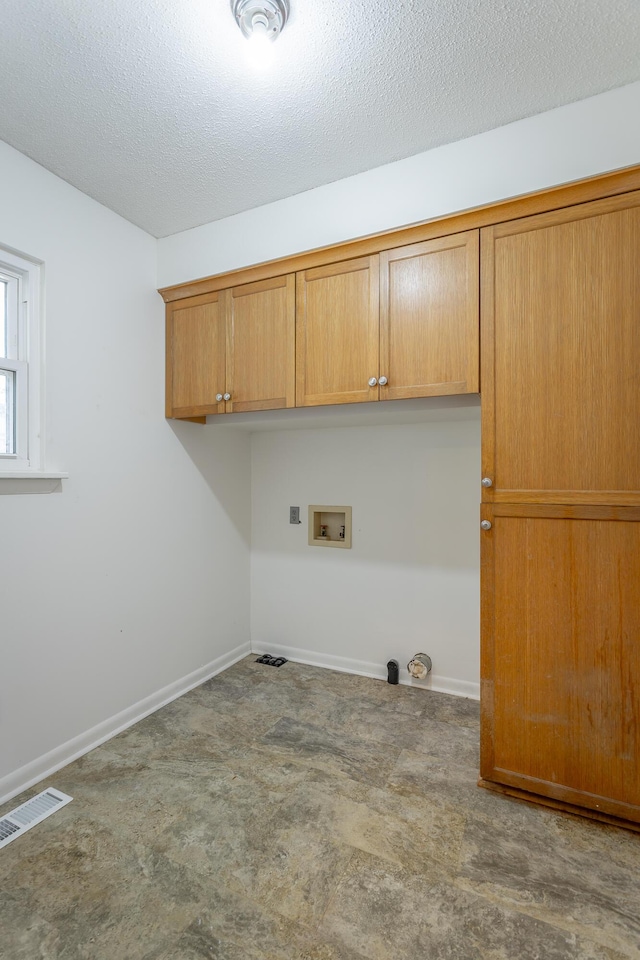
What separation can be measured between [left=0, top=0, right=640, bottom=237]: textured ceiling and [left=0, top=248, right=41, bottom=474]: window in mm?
491

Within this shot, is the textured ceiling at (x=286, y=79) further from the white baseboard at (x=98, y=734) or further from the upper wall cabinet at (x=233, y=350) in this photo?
the white baseboard at (x=98, y=734)

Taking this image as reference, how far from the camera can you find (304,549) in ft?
9.86

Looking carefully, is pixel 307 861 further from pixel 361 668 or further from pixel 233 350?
pixel 233 350

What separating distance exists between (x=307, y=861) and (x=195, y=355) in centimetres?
218

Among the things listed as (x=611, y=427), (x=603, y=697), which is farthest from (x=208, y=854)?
(x=611, y=427)

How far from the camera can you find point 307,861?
1.42 m

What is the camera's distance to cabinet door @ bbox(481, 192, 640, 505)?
1525mm

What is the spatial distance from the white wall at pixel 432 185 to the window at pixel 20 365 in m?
0.73

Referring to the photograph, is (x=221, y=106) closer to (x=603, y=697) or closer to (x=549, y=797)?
(x=603, y=697)

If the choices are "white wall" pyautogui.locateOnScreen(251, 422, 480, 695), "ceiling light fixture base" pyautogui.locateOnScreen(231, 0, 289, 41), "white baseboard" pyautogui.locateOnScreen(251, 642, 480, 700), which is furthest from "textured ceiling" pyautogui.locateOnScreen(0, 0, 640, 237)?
"white baseboard" pyautogui.locateOnScreen(251, 642, 480, 700)

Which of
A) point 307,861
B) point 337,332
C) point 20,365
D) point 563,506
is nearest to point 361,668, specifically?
point 307,861

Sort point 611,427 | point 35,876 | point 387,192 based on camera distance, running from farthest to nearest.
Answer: point 387,192 → point 611,427 → point 35,876

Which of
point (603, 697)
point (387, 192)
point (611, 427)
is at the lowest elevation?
point (603, 697)

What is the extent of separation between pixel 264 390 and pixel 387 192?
3.25 feet
